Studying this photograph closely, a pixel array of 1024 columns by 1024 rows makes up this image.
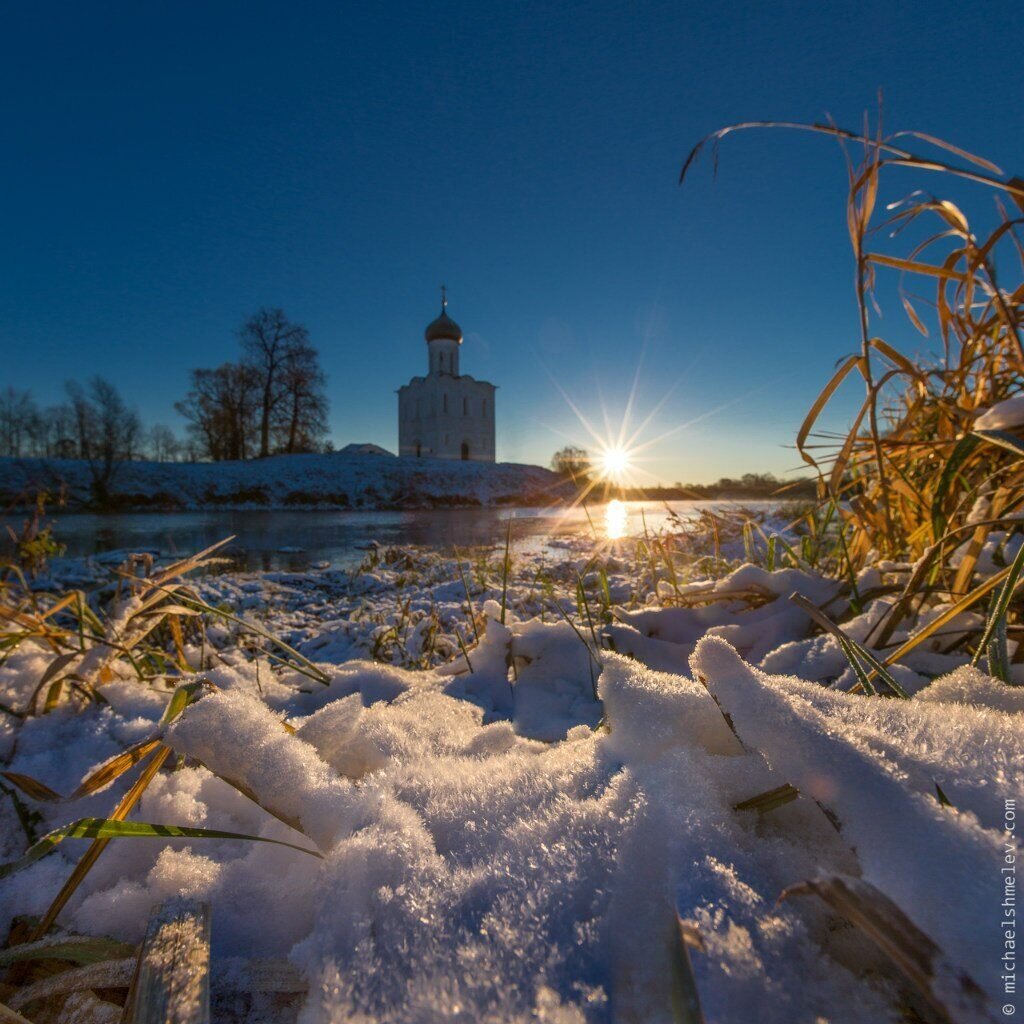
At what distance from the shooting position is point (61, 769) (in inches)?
28.1

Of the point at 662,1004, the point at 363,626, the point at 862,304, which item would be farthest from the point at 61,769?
the point at 363,626

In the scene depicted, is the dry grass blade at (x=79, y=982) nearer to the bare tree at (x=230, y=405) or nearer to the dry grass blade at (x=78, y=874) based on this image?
the dry grass blade at (x=78, y=874)

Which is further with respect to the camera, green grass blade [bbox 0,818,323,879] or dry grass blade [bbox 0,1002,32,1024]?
green grass blade [bbox 0,818,323,879]

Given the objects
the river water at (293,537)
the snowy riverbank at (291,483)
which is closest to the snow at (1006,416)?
the river water at (293,537)

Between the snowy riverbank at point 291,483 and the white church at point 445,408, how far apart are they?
14.0 metres

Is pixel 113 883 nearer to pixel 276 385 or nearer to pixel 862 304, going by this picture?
pixel 862 304

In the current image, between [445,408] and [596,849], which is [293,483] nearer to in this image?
[445,408]

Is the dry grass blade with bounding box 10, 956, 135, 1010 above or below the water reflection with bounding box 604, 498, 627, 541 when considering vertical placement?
below

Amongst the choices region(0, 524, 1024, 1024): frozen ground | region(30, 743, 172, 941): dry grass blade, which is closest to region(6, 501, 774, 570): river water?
region(0, 524, 1024, 1024): frozen ground

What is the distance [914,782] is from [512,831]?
0.32m

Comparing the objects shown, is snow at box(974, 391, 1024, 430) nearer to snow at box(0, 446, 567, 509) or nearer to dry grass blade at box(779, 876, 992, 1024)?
dry grass blade at box(779, 876, 992, 1024)

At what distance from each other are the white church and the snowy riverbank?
14.0 meters

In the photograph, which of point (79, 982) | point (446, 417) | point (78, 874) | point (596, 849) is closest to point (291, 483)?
point (446, 417)

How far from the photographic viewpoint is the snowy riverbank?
61.7 ft
